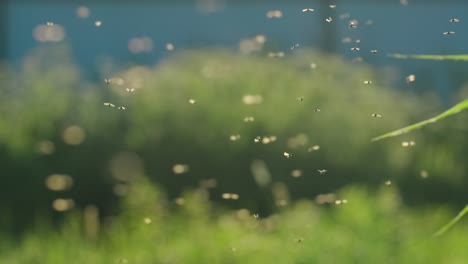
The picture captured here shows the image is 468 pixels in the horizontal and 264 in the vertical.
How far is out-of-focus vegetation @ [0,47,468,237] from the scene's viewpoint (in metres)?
6.03

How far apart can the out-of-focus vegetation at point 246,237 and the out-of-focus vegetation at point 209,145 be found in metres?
0.53

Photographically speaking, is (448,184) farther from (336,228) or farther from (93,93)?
(93,93)

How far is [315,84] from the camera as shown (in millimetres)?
6668

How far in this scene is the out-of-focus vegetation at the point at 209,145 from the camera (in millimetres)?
6031

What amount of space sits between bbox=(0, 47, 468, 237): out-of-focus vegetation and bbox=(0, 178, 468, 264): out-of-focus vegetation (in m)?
0.53

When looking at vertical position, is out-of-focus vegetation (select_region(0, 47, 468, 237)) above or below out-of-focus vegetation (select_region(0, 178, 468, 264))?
below

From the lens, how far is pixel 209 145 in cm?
616

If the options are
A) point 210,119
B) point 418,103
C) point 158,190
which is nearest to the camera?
point 158,190

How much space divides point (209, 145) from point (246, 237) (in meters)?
1.70

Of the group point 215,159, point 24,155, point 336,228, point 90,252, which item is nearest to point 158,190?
point 215,159

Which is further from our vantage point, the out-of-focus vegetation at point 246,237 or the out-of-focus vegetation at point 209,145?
the out-of-focus vegetation at point 209,145

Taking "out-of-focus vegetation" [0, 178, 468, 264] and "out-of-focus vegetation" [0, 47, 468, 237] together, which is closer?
"out-of-focus vegetation" [0, 178, 468, 264]

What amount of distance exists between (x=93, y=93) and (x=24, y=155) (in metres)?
0.80

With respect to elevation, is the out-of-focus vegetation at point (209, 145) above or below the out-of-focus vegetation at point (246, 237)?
below
